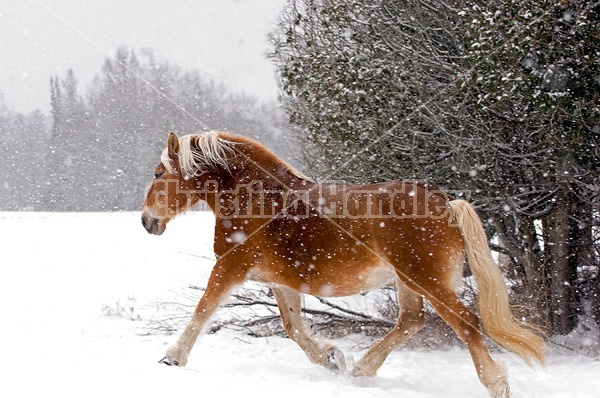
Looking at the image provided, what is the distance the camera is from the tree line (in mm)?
5027

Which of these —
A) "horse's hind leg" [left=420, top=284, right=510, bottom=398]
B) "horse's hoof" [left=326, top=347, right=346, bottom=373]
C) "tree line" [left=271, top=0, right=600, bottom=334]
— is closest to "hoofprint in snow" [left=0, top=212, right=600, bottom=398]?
"horse's hoof" [left=326, top=347, right=346, bottom=373]

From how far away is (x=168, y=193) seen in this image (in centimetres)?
520

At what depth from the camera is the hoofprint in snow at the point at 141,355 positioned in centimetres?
331

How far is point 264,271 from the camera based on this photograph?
15.4ft

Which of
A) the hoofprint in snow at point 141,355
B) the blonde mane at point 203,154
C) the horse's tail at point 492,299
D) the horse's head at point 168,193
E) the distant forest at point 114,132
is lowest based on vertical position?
the hoofprint in snow at point 141,355

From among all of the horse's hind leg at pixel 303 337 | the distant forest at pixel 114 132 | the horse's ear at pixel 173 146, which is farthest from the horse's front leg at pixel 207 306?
Answer: the distant forest at pixel 114 132

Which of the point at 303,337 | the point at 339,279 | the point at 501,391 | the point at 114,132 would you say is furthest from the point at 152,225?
the point at 114,132

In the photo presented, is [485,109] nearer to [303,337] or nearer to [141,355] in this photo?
[303,337]

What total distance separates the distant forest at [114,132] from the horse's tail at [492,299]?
93.5 feet

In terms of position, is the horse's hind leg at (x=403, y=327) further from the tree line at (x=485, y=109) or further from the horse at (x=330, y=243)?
the tree line at (x=485, y=109)

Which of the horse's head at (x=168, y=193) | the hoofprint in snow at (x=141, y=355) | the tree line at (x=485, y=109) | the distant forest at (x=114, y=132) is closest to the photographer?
the hoofprint in snow at (x=141, y=355)

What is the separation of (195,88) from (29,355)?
4298 cm

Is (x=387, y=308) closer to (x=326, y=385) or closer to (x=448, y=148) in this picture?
A: (x=448, y=148)

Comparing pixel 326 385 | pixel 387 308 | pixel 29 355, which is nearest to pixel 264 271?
pixel 326 385
